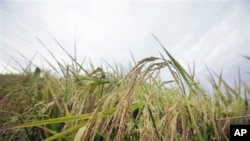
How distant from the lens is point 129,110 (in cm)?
94

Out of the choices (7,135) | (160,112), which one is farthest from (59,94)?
(160,112)

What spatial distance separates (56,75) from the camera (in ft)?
7.98

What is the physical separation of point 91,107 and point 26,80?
104 cm

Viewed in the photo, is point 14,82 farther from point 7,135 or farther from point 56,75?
point 7,135

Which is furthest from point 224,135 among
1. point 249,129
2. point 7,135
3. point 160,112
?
point 7,135

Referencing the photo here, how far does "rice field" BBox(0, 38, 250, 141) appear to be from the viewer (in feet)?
3.12

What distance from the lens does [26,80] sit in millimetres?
2408

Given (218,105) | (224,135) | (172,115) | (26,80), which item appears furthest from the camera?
(26,80)

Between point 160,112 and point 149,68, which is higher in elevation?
point 149,68

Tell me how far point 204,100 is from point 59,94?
103 cm

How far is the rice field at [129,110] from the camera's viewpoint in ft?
3.12

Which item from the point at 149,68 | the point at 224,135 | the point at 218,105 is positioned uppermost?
the point at 149,68

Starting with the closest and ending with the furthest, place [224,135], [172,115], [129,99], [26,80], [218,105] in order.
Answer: [129,99] → [172,115] → [224,135] → [218,105] → [26,80]

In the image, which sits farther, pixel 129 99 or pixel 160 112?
pixel 160 112
